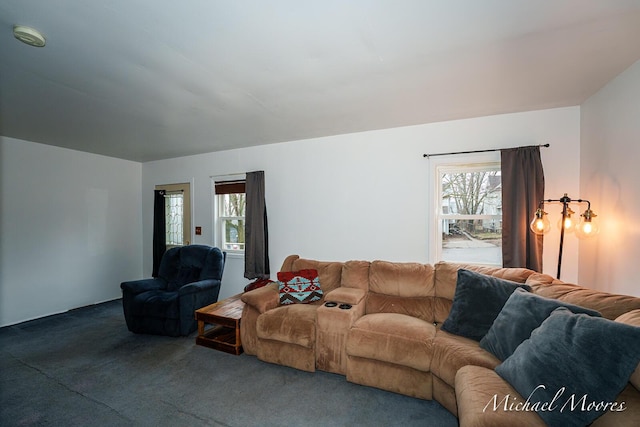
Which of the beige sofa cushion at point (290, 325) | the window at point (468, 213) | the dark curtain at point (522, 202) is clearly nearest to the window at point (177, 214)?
the beige sofa cushion at point (290, 325)

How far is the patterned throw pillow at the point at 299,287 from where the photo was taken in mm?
2955

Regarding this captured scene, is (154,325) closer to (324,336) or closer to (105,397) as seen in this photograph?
(105,397)

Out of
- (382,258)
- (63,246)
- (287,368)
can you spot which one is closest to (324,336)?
(287,368)

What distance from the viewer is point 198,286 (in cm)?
332

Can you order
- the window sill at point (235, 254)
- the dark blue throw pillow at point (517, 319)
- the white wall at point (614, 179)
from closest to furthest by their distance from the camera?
the dark blue throw pillow at point (517, 319)
the white wall at point (614, 179)
the window sill at point (235, 254)

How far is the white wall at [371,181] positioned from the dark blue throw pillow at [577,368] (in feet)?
5.68

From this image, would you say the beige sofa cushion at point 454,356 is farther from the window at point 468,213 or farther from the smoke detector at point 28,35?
the smoke detector at point 28,35

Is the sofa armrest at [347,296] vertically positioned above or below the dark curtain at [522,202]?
below

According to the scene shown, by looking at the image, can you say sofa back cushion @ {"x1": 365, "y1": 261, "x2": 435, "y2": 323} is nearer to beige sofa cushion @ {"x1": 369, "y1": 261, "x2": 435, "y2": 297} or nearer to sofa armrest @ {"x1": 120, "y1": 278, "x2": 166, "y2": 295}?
beige sofa cushion @ {"x1": 369, "y1": 261, "x2": 435, "y2": 297}

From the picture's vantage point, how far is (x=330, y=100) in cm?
247

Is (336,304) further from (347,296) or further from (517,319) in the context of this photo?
(517,319)

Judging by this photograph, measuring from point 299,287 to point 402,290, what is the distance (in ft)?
3.69

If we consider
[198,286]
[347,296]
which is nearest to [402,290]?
[347,296]

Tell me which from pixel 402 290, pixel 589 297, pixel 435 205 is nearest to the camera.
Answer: pixel 589 297
